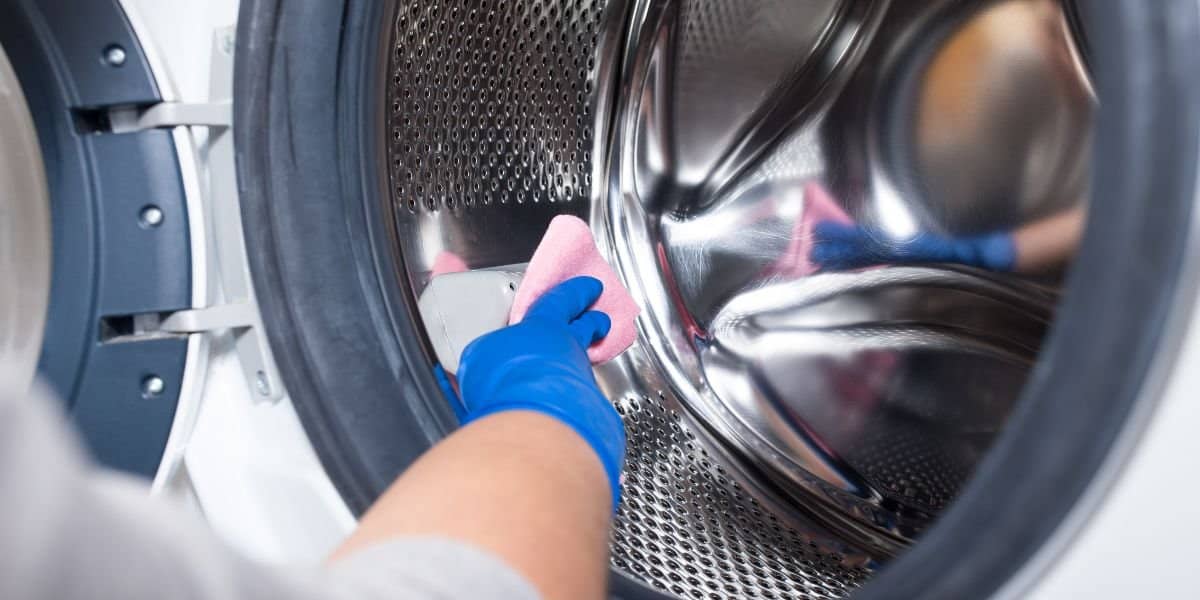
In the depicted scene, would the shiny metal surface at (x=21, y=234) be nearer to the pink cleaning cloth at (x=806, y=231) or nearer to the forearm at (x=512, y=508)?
the forearm at (x=512, y=508)

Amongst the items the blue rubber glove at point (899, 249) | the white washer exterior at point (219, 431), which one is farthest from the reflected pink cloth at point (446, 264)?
the blue rubber glove at point (899, 249)

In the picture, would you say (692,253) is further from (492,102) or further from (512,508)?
(512,508)

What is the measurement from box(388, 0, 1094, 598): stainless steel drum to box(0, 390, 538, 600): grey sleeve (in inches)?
20.1

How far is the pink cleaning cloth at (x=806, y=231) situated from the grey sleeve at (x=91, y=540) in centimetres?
78

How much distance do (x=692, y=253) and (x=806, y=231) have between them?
0.13m

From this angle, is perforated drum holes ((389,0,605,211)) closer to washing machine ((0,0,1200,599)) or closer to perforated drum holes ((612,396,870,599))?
washing machine ((0,0,1200,599))

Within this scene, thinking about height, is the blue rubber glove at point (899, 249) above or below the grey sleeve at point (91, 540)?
above

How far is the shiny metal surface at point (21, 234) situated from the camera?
2.07 feet

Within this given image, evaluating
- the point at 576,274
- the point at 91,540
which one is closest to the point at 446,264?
the point at 576,274

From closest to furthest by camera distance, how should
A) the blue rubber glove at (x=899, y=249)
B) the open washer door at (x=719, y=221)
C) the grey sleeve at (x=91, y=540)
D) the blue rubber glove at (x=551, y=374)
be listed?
the grey sleeve at (x=91, y=540) → the blue rubber glove at (x=551, y=374) → the open washer door at (x=719, y=221) → the blue rubber glove at (x=899, y=249)

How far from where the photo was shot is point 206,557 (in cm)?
25

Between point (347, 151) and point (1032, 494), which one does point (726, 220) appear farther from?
point (1032, 494)

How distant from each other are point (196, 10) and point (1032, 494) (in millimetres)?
617

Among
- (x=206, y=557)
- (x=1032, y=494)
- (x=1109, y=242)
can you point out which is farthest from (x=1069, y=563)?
(x=206, y=557)
